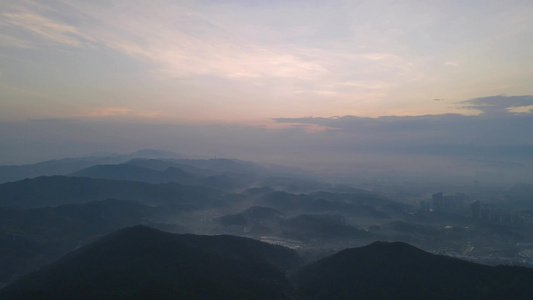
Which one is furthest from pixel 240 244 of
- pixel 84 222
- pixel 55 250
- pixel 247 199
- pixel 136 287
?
pixel 247 199

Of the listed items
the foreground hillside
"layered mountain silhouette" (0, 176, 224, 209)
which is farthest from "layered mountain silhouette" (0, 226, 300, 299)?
"layered mountain silhouette" (0, 176, 224, 209)

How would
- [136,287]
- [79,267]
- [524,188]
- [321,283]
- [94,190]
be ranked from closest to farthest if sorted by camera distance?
[136,287], [79,267], [321,283], [94,190], [524,188]

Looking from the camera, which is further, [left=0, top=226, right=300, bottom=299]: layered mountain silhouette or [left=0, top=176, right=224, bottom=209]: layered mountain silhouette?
[left=0, top=176, right=224, bottom=209]: layered mountain silhouette

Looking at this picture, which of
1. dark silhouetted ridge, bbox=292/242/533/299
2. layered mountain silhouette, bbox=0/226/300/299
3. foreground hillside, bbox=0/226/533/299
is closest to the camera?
layered mountain silhouette, bbox=0/226/300/299

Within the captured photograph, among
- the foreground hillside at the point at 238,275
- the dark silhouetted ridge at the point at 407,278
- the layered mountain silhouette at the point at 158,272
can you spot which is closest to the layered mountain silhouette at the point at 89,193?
the layered mountain silhouette at the point at 158,272

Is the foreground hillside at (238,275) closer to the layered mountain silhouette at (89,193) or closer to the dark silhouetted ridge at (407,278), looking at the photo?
the dark silhouetted ridge at (407,278)

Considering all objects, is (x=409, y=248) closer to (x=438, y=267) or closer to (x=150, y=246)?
(x=438, y=267)

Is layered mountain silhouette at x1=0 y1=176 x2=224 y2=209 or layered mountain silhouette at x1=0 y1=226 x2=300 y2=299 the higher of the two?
layered mountain silhouette at x1=0 y1=226 x2=300 y2=299

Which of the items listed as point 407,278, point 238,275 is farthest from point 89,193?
point 407,278

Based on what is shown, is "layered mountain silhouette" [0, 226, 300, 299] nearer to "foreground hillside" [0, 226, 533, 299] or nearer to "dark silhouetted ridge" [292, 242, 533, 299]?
"foreground hillside" [0, 226, 533, 299]
